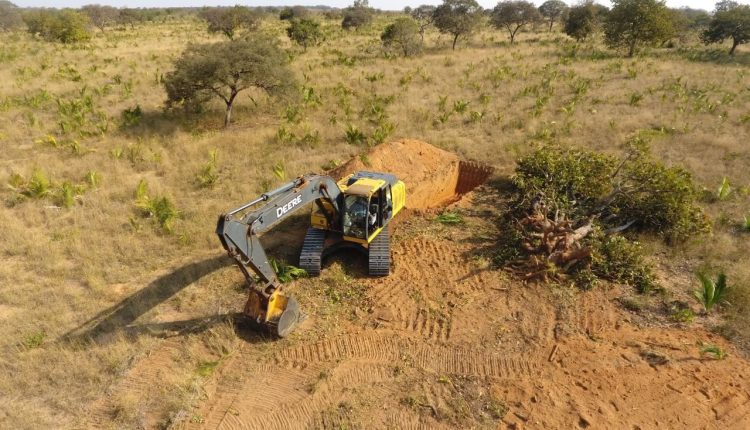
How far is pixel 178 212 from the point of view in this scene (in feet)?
39.4

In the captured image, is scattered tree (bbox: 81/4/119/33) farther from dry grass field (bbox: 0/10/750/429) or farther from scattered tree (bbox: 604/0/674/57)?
scattered tree (bbox: 604/0/674/57)

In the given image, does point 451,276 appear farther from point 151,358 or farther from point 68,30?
point 68,30

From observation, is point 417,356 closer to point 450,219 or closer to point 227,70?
point 450,219

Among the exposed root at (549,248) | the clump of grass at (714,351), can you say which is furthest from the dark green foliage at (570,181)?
the clump of grass at (714,351)

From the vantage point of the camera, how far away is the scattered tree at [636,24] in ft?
96.7

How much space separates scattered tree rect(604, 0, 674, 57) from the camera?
96.7ft

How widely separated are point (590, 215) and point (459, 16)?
2679 centimetres

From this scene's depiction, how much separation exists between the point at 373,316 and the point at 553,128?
42.7 feet

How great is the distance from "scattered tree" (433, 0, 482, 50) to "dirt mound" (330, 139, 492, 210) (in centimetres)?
2183

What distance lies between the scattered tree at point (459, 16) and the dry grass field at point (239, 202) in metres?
7.24

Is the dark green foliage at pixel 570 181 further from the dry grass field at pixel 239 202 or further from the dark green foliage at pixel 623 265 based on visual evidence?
the dark green foliage at pixel 623 265

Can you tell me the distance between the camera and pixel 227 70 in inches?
667

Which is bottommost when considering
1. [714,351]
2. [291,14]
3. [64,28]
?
[714,351]

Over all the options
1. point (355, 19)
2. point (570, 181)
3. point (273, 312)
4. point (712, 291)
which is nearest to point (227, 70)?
point (273, 312)
